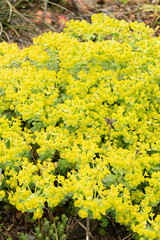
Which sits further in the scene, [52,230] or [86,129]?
[86,129]

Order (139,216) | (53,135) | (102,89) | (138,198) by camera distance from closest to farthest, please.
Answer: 1. (139,216)
2. (138,198)
3. (53,135)
4. (102,89)

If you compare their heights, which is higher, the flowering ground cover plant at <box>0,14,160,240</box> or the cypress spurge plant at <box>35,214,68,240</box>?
the flowering ground cover plant at <box>0,14,160,240</box>

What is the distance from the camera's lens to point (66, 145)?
2.35 metres

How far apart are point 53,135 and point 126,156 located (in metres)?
0.66

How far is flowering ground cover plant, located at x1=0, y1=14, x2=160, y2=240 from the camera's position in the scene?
2.05m

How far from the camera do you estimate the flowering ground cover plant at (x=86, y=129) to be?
205 cm

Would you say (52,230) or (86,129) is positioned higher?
(86,129)

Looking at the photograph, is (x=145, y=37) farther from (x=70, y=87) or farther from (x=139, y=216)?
(x=139, y=216)

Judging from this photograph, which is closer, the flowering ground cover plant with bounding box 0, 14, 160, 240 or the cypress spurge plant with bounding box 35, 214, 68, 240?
the flowering ground cover plant with bounding box 0, 14, 160, 240

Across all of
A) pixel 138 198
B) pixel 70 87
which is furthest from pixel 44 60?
pixel 138 198

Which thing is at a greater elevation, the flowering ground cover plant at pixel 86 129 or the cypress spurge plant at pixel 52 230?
the flowering ground cover plant at pixel 86 129

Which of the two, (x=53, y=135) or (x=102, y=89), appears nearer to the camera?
(x=53, y=135)

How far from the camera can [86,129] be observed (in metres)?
2.59

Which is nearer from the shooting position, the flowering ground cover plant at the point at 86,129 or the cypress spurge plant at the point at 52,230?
the flowering ground cover plant at the point at 86,129
